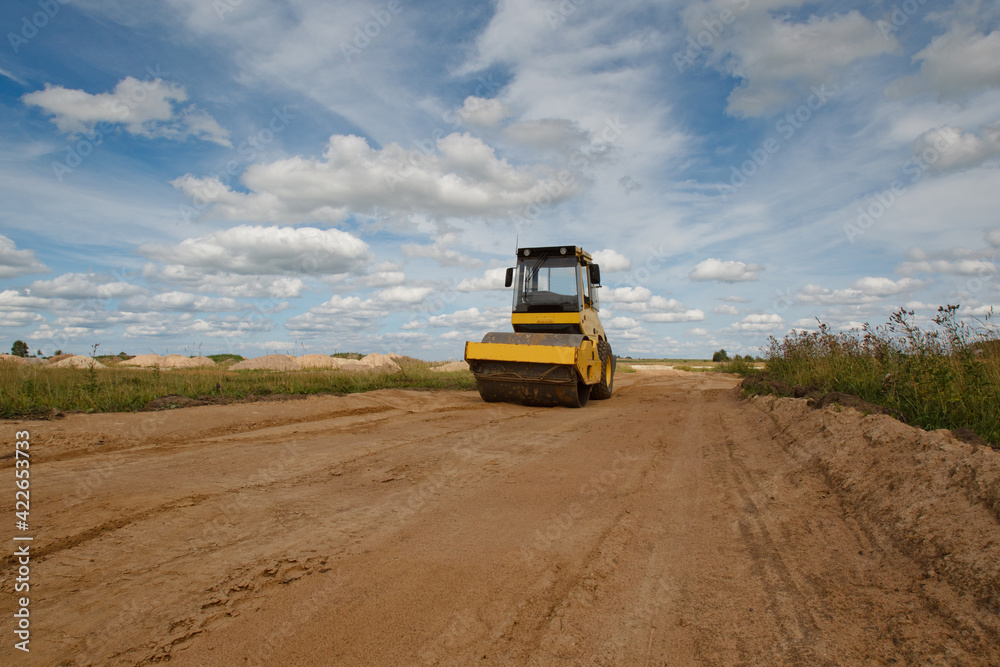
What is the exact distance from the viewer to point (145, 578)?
2803 millimetres

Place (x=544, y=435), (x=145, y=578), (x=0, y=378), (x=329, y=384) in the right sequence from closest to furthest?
(x=145, y=578) < (x=544, y=435) < (x=0, y=378) < (x=329, y=384)

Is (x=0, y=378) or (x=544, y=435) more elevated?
(x=0, y=378)

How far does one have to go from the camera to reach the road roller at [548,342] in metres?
9.93

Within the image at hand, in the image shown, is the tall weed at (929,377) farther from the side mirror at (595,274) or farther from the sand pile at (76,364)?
the sand pile at (76,364)

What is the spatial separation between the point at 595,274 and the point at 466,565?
370 inches

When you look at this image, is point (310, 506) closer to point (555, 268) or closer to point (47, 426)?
point (47, 426)

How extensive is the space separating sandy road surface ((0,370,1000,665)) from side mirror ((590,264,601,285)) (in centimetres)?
634

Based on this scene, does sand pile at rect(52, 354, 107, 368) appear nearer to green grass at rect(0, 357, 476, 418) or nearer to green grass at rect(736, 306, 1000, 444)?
green grass at rect(0, 357, 476, 418)

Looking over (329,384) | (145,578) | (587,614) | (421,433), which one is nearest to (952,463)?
(587,614)

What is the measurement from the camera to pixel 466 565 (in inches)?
117

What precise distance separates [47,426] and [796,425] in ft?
30.4

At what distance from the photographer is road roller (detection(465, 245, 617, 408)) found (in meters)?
9.93

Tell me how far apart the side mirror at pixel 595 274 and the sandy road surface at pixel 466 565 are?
6336mm

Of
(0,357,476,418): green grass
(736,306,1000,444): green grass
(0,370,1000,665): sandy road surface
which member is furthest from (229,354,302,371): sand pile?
(736,306,1000,444): green grass
